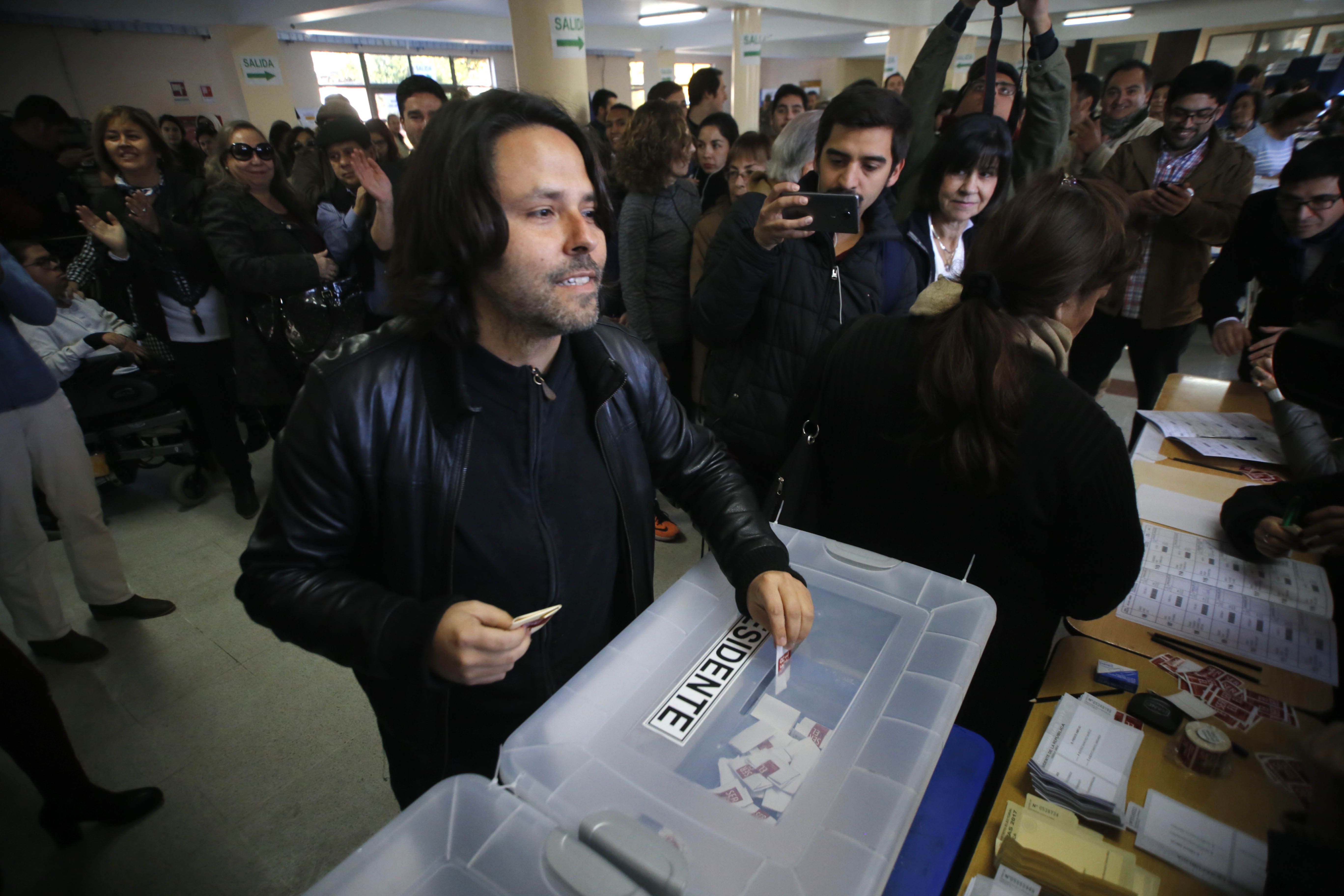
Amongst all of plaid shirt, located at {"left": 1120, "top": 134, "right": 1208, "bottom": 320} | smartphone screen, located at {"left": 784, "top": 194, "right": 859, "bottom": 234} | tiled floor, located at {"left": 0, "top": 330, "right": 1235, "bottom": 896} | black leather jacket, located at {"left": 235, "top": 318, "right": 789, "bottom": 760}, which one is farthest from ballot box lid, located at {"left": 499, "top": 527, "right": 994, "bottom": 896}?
plaid shirt, located at {"left": 1120, "top": 134, "right": 1208, "bottom": 320}

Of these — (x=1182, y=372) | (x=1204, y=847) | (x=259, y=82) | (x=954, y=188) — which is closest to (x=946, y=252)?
(x=954, y=188)

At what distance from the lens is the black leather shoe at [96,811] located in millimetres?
1546

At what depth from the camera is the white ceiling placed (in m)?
7.74

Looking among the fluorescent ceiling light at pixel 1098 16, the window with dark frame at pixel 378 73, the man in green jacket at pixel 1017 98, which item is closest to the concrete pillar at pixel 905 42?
the fluorescent ceiling light at pixel 1098 16

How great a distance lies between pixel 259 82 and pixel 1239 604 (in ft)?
35.0

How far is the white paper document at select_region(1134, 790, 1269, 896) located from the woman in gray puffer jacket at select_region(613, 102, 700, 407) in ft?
6.47

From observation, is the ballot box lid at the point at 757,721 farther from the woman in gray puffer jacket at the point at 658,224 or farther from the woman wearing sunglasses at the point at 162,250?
the woman wearing sunglasses at the point at 162,250

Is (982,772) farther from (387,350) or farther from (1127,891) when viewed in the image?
(387,350)

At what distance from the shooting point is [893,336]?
1164 millimetres

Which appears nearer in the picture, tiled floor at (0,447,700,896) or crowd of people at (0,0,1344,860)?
crowd of people at (0,0,1344,860)

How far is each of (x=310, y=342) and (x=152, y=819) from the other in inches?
68.6

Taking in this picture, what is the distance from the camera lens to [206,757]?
1.82 m

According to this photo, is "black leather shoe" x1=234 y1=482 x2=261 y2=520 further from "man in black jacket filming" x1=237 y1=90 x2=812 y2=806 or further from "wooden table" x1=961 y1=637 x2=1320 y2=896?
"wooden table" x1=961 y1=637 x2=1320 y2=896

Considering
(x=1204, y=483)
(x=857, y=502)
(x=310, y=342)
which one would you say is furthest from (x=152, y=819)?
(x=1204, y=483)
